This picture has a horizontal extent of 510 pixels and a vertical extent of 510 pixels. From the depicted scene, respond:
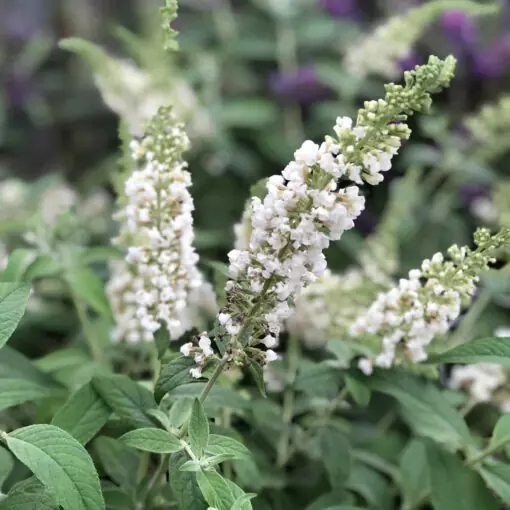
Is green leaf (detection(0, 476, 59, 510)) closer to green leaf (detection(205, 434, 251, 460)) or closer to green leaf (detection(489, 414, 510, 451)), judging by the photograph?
green leaf (detection(205, 434, 251, 460))

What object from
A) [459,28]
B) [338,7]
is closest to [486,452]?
[459,28]

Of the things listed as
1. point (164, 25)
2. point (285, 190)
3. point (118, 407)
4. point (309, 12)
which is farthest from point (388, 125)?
point (309, 12)

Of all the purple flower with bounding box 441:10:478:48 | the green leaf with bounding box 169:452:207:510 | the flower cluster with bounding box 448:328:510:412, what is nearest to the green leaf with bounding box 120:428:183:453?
the green leaf with bounding box 169:452:207:510

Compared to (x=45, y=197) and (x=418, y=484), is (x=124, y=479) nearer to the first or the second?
(x=418, y=484)

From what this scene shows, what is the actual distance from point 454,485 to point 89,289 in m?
0.40

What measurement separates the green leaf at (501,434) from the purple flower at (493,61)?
37.9 inches

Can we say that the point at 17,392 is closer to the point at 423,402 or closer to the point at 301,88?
the point at 423,402

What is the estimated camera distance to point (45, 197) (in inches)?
45.8

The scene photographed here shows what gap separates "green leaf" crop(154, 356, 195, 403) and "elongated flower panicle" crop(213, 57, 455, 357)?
0.24ft

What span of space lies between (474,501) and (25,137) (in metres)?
1.38

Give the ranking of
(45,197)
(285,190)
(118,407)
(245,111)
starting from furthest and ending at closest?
(245,111) < (45,197) < (118,407) < (285,190)

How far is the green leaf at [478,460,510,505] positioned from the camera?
22.8 inches

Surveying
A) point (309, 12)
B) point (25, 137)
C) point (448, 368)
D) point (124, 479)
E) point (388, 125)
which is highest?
point (309, 12)

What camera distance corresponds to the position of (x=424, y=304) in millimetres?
529
